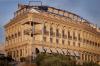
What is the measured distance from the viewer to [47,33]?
102m

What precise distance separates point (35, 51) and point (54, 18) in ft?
47.3

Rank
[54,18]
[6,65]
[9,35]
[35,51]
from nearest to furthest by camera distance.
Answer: [6,65] → [35,51] → [54,18] → [9,35]

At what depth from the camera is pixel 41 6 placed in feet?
357

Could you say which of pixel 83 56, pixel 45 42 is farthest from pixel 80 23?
pixel 45 42

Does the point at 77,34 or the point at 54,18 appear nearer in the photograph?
the point at 54,18

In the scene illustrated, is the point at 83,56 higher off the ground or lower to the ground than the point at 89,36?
lower

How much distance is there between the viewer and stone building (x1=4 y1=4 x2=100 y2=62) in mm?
99188

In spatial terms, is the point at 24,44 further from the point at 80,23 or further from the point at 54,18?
the point at 80,23

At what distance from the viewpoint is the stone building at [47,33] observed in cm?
9919

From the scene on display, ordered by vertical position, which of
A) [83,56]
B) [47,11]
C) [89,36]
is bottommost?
[83,56]

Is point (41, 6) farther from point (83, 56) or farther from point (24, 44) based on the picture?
point (83, 56)

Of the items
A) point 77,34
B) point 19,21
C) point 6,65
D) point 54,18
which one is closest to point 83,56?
point 77,34

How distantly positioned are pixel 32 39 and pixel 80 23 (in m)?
26.9

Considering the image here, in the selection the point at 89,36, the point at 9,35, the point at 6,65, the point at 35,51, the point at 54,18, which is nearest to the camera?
the point at 6,65
